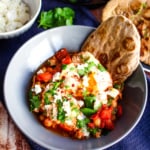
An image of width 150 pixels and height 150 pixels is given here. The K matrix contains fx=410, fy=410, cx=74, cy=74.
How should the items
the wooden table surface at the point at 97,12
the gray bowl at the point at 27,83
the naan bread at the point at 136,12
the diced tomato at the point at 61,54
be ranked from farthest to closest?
the wooden table surface at the point at 97,12 → the naan bread at the point at 136,12 → the diced tomato at the point at 61,54 → the gray bowl at the point at 27,83

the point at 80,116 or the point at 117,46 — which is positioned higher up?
the point at 117,46

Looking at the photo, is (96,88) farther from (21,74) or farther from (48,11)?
(48,11)

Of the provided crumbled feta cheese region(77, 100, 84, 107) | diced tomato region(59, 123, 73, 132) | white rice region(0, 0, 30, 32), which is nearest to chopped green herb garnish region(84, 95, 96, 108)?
crumbled feta cheese region(77, 100, 84, 107)

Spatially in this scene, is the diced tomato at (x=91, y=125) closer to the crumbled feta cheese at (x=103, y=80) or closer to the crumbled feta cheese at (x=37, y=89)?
the crumbled feta cheese at (x=103, y=80)

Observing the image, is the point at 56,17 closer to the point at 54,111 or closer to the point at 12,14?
the point at 12,14

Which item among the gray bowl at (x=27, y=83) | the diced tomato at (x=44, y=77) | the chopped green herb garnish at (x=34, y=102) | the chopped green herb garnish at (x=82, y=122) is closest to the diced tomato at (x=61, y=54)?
the gray bowl at (x=27, y=83)

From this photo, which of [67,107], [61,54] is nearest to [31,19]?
[61,54]
